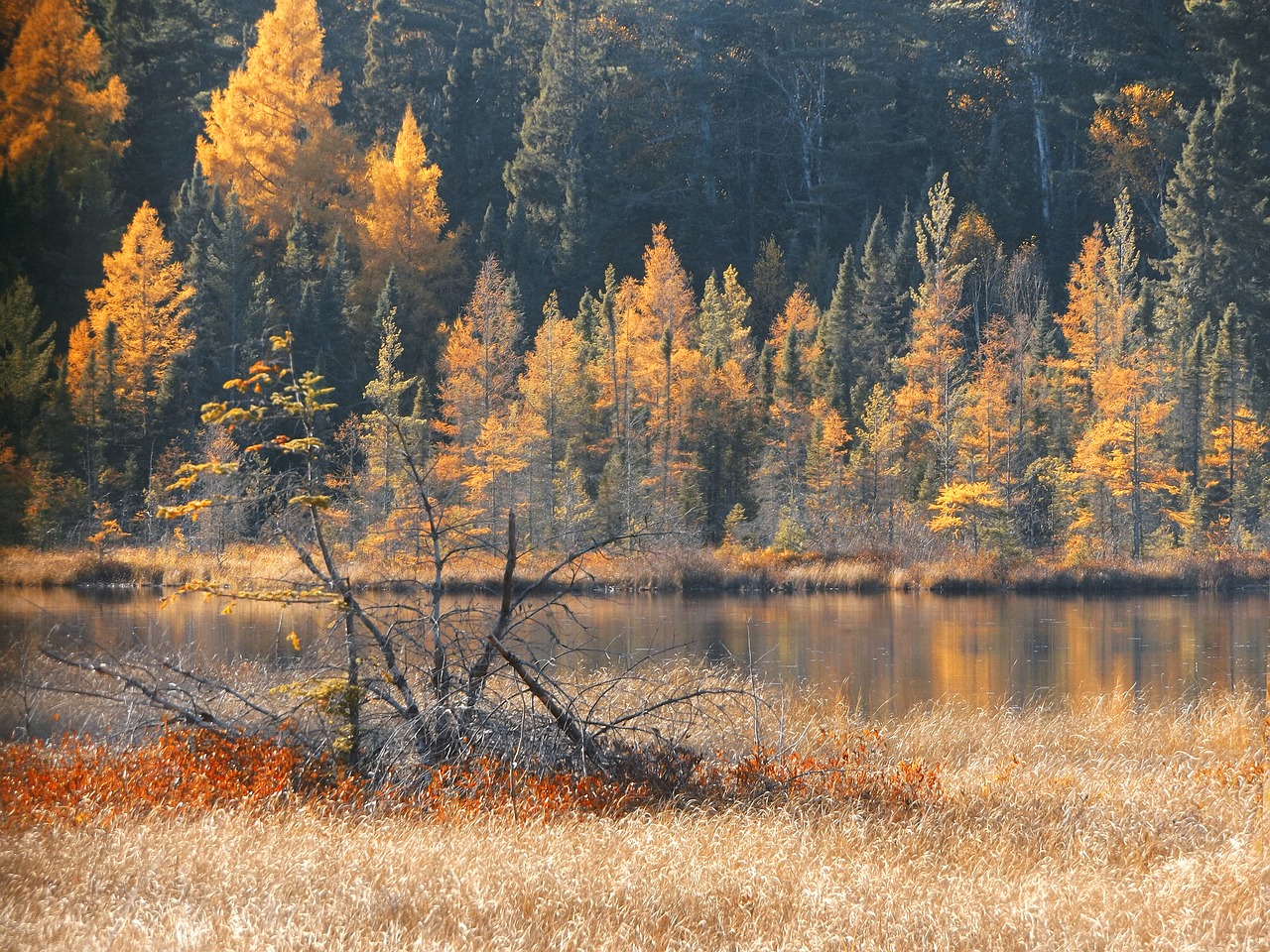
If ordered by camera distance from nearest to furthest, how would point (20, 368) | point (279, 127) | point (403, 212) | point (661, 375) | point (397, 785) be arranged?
point (397, 785)
point (20, 368)
point (661, 375)
point (279, 127)
point (403, 212)

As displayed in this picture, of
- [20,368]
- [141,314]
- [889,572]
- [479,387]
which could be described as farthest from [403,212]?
[20,368]

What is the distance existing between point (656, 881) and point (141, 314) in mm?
38285

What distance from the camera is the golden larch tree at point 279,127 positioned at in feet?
183

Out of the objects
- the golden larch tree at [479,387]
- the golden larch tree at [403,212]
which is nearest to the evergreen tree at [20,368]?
the golden larch tree at [479,387]

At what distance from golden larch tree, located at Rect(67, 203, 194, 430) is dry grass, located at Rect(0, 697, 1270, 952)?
31.8 m

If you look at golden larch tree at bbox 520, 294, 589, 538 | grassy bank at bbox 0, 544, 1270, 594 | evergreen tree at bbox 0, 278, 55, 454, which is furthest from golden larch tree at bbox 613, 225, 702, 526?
evergreen tree at bbox 0, 278, 55, 454

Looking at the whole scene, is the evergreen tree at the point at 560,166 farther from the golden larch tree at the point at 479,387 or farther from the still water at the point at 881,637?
the still water at the point at 881,637

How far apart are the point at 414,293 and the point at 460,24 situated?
23.7m

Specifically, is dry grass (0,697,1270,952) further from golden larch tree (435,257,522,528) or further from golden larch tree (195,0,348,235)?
golden larch tree (195,0,348,235)

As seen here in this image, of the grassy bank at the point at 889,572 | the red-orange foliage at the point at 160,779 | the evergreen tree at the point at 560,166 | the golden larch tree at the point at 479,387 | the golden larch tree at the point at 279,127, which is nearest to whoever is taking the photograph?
the red-orange foliage at the point at 160,779

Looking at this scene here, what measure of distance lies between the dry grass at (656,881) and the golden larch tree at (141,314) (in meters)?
31.8

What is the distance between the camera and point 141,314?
40.2 m

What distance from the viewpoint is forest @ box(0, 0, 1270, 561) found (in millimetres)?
42688

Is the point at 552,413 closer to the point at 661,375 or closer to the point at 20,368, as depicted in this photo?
the point at 661,375
